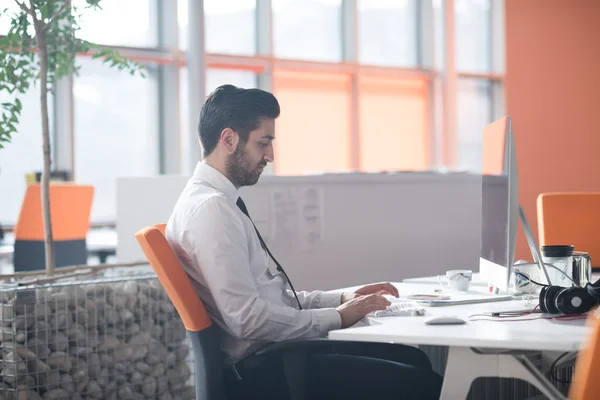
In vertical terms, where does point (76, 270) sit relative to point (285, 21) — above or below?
below

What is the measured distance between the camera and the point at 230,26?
8.29m

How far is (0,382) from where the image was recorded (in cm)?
261

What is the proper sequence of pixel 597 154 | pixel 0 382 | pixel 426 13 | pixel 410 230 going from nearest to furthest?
pixel 0 382, pixel 410 230, pixel 597 154, pixel 426 13

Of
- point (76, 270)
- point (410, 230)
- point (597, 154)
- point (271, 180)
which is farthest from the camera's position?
point (597, 154)

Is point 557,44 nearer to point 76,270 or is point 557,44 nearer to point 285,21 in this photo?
point 285,21

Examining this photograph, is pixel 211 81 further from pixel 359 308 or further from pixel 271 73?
pixel 359 308

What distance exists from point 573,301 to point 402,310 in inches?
15.5

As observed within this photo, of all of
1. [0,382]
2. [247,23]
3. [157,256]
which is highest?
[247,23]

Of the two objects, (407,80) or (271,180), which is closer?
(271,180)

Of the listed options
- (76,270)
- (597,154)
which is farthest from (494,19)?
(76,270)

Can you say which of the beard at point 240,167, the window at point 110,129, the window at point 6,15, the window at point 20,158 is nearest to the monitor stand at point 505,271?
the beard at point 240,167

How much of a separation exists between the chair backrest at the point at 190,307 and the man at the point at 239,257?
0.05 metres

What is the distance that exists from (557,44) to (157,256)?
568cm

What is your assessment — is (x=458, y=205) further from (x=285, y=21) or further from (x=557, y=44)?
(x=285, y=21)
